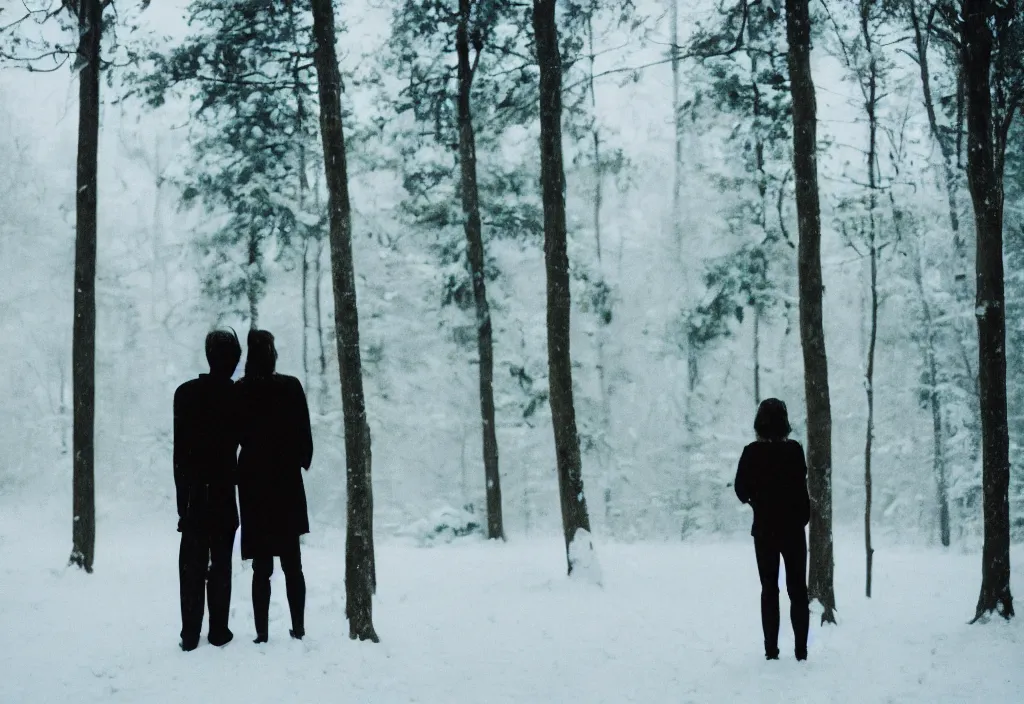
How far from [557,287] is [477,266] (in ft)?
23.8

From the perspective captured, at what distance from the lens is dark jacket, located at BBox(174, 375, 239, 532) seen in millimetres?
6402

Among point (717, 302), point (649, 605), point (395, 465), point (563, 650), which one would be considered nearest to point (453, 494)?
point (395, 465)

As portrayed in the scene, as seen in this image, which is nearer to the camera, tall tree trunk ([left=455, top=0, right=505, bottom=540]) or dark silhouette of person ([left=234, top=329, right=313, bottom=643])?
dark silhouette of person ([left=234, top=329, right=313, bottom=643])

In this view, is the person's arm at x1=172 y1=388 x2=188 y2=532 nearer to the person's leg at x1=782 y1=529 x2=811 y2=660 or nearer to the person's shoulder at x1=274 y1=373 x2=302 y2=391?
the person's shoulder at x1=274 y1=373 x2=302 y2=391

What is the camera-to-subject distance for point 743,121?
22.5 metres

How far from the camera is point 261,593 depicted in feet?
21.8

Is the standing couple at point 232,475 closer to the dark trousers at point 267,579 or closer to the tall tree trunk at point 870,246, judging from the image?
the dark trousers at point 267,579

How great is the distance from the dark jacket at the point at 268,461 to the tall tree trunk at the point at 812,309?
Answer: 584 cm

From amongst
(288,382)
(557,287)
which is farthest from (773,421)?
(557,287)

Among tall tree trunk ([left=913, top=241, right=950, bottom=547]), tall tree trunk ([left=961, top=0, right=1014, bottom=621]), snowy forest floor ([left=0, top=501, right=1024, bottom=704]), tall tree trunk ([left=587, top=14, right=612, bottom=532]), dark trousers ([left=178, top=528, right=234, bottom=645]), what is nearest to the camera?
snowy forest floor ([left=0, top=501, right=1024, bottom=704])

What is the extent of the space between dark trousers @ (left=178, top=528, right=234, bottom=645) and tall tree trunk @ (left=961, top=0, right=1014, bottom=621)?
806 cm

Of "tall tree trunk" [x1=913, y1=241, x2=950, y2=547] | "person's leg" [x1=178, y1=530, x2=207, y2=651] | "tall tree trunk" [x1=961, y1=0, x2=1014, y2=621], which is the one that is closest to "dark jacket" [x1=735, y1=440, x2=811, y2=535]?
"tall tree trunk" [x1=961, y1=0, x2=1014, y2=621]

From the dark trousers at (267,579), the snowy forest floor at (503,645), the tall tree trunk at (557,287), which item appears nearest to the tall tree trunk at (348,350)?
the snowy forest floor at (503,645)

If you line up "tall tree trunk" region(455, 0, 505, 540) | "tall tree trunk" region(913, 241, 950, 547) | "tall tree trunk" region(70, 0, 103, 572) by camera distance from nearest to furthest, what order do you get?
"tall tree trunk" region(70, 0, 103, 572), "tall tree trunk" region(455, 0, 505, 540), "tall tree trunk" region(913, 241, 950, 547)
